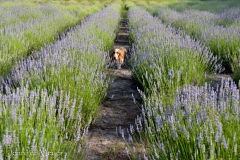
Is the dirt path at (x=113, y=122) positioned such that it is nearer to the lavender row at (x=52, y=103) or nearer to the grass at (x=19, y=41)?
the lavender row at (x=52, y=103)

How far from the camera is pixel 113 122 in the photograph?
329 centimetres

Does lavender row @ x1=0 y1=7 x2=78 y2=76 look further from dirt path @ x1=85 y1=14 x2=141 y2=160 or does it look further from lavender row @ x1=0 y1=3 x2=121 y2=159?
dirt path @ x1=85 y1=14 x2=141 y2=160

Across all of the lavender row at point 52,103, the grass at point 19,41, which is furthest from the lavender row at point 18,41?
the lavender row at point 52,103

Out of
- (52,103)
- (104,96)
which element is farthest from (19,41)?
(52,103)

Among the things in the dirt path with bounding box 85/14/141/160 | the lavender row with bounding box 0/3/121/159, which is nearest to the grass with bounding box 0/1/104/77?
the lavender row with bounding box 0/3/121/159

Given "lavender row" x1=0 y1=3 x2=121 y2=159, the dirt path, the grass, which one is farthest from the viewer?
the grass

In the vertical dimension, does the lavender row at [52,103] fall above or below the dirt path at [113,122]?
above

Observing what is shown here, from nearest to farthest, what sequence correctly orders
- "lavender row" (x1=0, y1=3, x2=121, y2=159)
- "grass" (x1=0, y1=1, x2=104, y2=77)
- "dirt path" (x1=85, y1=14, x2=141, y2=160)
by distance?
"lavender row" (x1=0, y1=3, x2=121, y2=159)
"dirt path" (x1=85, y1=14, x2=141, y2=160)
"grass" (x1=0, y1=1, x2=104, y2=77)

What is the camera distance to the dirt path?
2.63 m

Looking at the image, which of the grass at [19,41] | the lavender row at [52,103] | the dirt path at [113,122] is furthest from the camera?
the grass at [19,41]

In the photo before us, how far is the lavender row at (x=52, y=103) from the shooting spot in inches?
69.8

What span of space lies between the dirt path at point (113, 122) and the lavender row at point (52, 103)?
5.6 inches

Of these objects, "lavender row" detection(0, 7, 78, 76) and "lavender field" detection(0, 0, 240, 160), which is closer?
"lavender field" detection(0, 0, 240, 160)

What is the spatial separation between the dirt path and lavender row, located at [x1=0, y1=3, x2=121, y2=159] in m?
0.14
